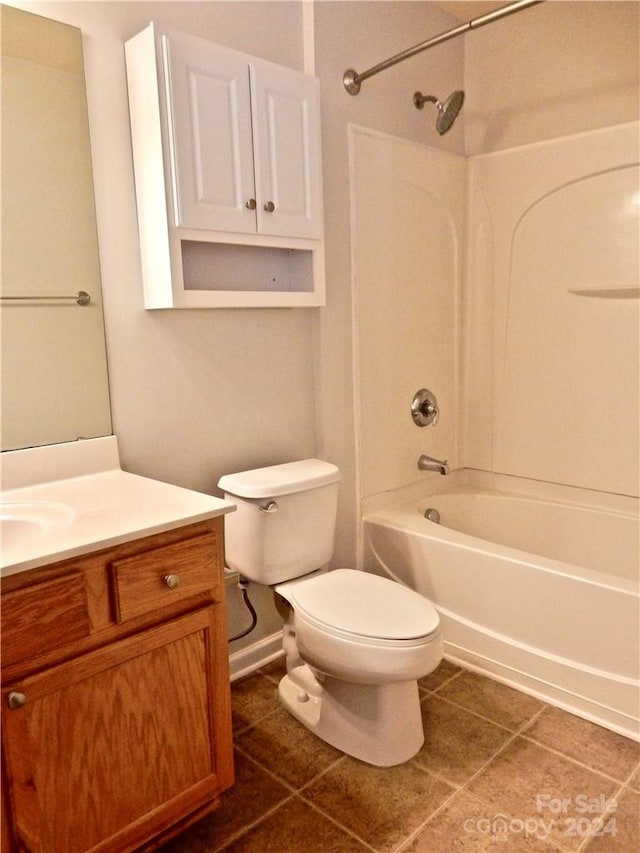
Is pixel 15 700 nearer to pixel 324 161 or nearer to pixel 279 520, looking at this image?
pixel 279 520

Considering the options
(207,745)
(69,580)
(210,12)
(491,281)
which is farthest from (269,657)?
(210,12)

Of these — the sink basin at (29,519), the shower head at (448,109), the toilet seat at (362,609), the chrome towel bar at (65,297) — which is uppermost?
the shower head at (448,109)

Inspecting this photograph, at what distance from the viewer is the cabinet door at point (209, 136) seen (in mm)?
1690

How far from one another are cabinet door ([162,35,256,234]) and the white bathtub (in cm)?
130

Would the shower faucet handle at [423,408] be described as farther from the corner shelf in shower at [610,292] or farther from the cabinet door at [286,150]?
the cabinet door at [286,150]

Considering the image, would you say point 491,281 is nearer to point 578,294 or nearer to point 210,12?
point 578,294

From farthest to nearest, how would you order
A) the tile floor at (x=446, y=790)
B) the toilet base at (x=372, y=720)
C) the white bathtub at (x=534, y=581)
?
1. the white bathtub at (x=534, y=581)
2. the toilet base at (x=372, y=720)
3. the tile floor at (x=446, y=790)

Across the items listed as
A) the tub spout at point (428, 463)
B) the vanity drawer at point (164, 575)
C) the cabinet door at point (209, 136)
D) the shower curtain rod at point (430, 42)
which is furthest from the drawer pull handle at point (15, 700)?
the shower curtain rod at point (430, 42)

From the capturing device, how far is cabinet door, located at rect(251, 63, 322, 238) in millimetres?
1867

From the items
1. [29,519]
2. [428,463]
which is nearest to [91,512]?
[29,519]

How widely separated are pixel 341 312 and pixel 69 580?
1.46 metres

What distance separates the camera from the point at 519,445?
2.82m

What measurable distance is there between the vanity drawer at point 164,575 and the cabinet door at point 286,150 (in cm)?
98

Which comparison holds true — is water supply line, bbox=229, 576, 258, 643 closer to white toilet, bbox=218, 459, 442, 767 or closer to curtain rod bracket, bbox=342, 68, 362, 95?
white toilet, bbox=218, 459, 442, 767
